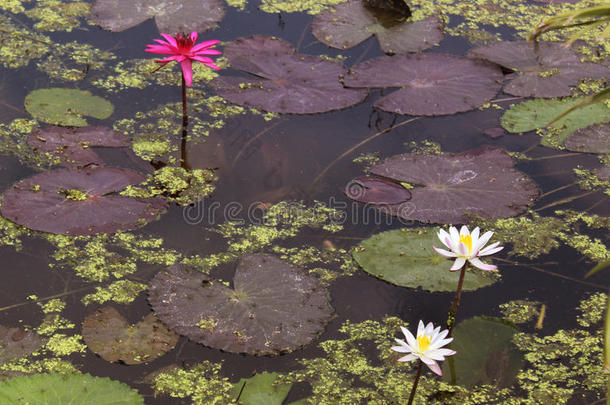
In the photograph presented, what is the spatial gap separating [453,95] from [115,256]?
181 cm

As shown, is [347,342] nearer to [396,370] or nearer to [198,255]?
[396,370]

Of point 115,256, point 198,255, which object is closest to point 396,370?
point 198,255

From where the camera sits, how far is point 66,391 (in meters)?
2.19

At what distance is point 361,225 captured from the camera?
9.73 feet

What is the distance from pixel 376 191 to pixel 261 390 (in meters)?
1.11

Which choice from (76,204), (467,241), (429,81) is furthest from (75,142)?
(467,241)

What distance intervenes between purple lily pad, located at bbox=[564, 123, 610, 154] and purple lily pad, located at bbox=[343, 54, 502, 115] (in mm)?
440

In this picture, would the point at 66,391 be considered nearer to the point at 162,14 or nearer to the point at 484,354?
the point at 484,354

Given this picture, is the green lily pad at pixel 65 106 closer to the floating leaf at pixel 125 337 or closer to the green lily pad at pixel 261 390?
the floating leaf at pixel 125 337

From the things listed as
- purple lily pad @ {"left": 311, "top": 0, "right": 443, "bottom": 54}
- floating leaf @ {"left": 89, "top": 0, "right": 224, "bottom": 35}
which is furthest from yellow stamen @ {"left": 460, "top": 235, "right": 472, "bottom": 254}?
floating leaf @ {"left": 89, "top": 0, "right": 224, "bottom": 35}

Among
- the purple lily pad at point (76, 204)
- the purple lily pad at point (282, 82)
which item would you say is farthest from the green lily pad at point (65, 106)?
the purple lily pad at point (282, 82)

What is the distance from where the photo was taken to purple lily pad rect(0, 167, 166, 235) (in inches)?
111

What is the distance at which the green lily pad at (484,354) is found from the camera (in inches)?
93.0

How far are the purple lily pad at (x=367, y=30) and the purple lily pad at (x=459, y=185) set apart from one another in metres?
1.06
